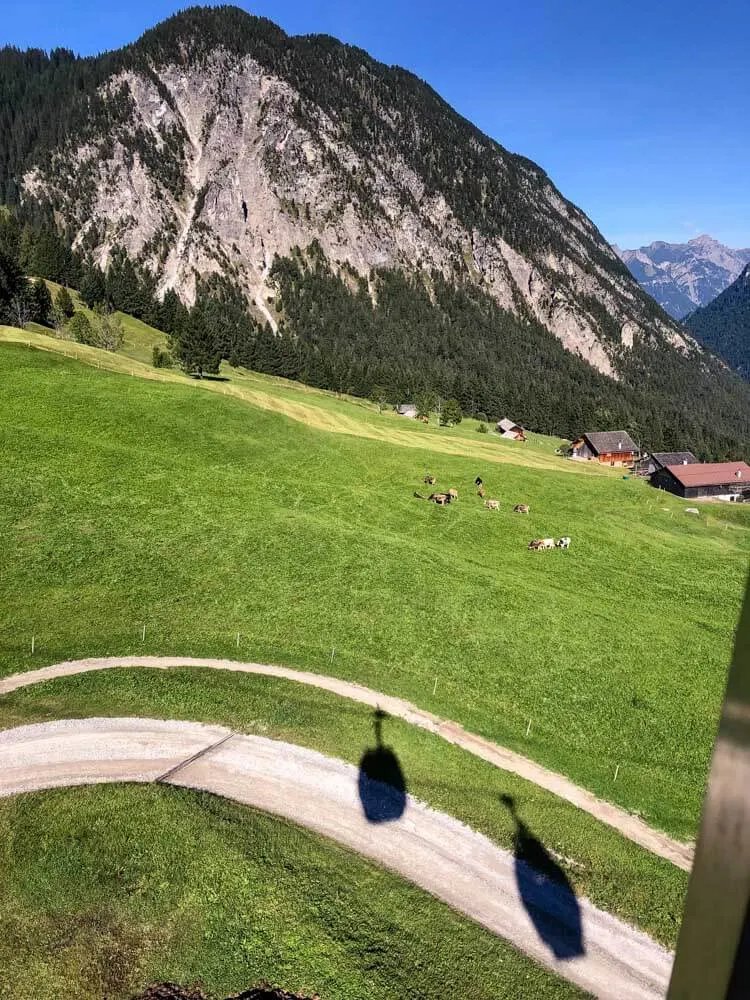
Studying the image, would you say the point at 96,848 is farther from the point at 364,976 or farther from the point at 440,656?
the point at 440,656

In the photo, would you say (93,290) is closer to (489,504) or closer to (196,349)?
(196,349)

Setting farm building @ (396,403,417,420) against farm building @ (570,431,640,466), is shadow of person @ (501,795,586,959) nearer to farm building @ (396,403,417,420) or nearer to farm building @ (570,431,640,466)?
farm building @ (570,431,640,466)

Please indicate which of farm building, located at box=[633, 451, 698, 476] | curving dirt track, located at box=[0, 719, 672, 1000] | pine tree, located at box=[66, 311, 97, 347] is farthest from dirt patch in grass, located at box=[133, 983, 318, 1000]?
farm building, located at box=[633, 451, 698, 476]

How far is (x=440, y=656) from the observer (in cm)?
3189

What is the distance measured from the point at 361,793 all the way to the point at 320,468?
40.4m

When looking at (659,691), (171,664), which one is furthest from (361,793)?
(659,691)

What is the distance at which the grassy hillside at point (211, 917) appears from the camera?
14.0 meters

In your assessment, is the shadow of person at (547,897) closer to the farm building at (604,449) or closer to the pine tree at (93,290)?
the farm building at (604,449)

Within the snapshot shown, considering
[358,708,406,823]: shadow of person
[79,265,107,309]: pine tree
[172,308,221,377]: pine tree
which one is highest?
[79,265,107,309]: pine tree

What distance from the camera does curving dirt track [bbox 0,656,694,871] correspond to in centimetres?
2103

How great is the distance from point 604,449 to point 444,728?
5104 inches

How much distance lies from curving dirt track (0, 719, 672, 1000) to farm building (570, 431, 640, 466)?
132 m

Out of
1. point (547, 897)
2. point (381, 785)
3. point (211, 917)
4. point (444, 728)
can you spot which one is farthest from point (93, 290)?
point (547, 897)

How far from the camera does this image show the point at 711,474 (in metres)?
104
